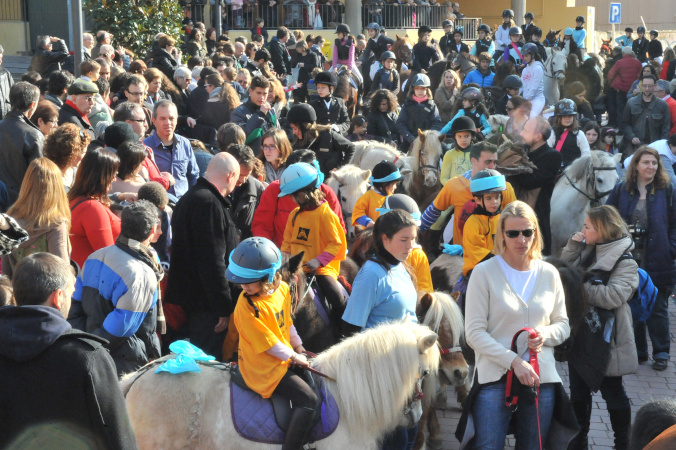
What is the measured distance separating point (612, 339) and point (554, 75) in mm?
13307

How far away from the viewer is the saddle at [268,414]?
442 centimetres

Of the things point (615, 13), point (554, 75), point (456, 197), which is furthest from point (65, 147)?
point (615, 13)

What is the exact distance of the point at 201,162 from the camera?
8.59 metres

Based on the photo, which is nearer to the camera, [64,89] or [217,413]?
[217,413]

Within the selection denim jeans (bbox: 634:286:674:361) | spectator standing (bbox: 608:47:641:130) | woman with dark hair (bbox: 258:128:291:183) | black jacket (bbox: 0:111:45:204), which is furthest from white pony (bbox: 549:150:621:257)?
spectator standing (bbox: 608:47:641:130)

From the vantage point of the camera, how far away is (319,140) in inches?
376

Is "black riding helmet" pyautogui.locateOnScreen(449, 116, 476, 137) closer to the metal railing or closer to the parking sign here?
the parking sign

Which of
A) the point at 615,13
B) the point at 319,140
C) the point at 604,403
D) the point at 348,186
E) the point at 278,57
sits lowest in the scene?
Result: the point at 604,403

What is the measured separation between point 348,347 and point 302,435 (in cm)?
56

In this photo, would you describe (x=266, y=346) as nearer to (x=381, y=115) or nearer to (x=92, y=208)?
(x=92, y=208)

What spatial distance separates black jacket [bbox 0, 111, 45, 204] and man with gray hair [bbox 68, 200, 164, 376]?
2.53m

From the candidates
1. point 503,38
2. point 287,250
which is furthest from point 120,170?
point 503,38

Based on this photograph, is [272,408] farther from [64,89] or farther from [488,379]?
[64,89]

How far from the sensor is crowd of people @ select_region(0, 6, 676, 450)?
3289 mm
